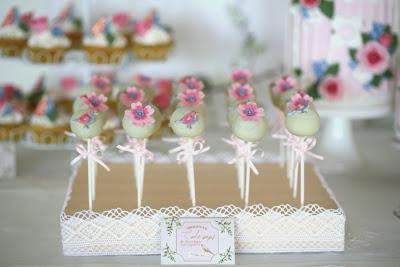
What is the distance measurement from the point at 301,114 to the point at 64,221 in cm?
64

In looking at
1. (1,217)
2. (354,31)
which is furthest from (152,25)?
(1,217)

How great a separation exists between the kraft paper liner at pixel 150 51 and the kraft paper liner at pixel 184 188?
0.54m

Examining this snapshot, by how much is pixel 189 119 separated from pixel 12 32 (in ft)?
3.39

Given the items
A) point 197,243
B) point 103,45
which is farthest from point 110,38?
point 197,243

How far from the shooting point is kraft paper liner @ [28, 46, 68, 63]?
2416 mm

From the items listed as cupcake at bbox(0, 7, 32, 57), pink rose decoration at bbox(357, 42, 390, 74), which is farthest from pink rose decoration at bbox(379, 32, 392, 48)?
cupcake at bbox(0, 7, 32, 57)

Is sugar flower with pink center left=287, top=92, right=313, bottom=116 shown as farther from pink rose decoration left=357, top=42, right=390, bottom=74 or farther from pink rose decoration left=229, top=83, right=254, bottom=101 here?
pink rose decoration left=357, top=42, right=390, bottom=74

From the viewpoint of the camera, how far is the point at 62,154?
2738 millimetres

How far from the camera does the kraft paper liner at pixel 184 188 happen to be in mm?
1813

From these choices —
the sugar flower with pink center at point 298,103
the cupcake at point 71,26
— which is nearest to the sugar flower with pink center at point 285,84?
the sugar flower with pink center at point 298,103

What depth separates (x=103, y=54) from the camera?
2.46 m

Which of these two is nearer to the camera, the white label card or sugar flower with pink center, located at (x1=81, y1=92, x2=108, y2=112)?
the white label card

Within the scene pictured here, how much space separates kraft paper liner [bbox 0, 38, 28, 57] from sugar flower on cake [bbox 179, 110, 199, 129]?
99 centimetres

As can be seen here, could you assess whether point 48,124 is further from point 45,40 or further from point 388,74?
point 388,74
